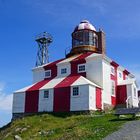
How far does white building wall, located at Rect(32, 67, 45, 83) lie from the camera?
35.4 metres

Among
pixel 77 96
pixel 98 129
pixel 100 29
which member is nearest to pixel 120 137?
pixel 98 129

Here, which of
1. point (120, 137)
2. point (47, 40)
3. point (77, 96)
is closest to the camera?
point (120, 137)

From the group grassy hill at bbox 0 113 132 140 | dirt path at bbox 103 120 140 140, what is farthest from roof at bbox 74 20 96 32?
dirt path at bbox 103 120 140 140

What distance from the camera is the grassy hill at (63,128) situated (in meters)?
17.9

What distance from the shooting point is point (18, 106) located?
107 ft

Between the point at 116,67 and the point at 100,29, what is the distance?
6.36 m

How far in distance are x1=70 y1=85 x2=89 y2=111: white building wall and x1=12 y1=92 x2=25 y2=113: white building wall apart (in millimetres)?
6289

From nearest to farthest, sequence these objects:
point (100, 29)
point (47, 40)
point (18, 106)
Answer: point (18, 106)
point (100, 29)
point (47, 40)

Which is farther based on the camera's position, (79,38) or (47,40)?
(47,40)

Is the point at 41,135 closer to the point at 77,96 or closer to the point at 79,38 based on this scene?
the point at 77,96

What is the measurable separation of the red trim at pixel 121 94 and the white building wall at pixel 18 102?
10278 mm

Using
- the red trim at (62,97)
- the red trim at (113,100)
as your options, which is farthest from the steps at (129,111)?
the red trim at (113,100)

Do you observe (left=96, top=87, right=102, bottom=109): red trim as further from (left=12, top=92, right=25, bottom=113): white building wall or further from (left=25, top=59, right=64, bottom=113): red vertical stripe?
(left=12, top=92, right=25, bottom=113): white building wall

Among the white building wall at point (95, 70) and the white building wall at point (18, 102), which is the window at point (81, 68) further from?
the white building wall at point (18, 102)
